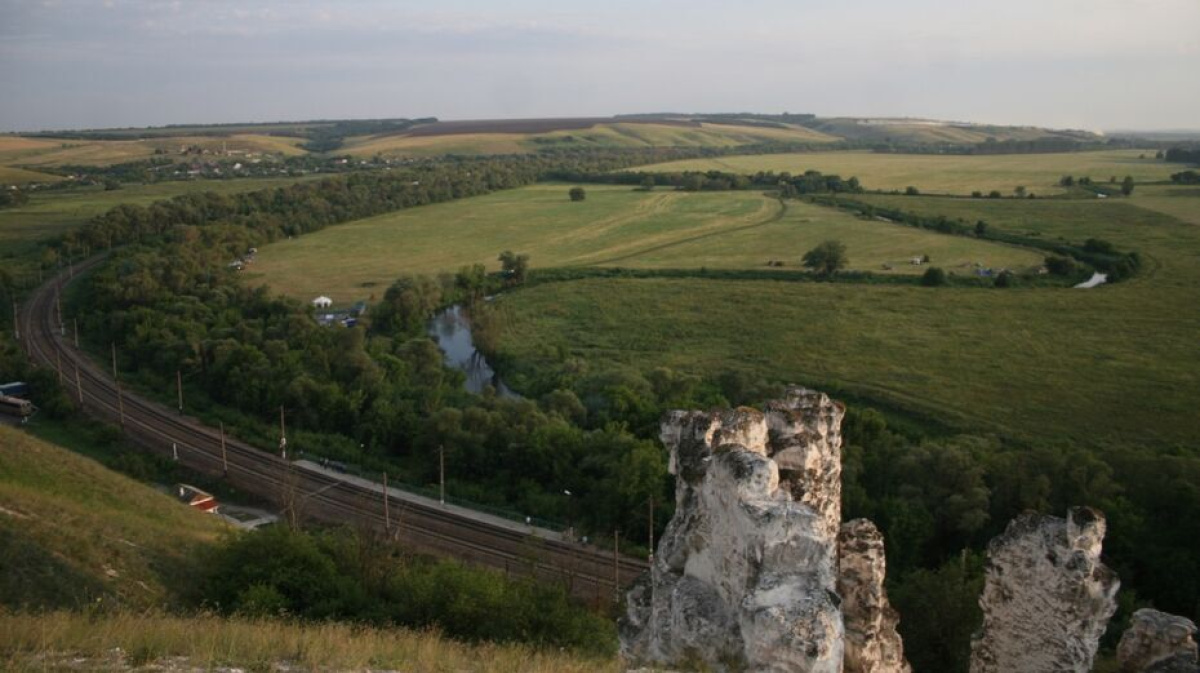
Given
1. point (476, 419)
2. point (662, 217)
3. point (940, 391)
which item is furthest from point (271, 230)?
point (940, 391)

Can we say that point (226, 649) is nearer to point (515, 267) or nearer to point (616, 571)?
point (616, 571)

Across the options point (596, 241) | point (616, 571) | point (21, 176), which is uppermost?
point (21, 176)

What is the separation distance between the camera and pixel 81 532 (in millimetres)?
20203

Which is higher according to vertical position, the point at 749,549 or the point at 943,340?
the point at 749,549

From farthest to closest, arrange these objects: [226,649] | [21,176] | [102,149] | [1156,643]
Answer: [102,149], [21,176], [226,649], [1156,643]

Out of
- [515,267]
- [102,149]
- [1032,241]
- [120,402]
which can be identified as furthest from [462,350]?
[102,149]

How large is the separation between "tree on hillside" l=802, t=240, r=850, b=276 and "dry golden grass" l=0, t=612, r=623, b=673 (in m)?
62.0

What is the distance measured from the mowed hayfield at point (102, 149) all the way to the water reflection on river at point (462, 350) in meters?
98.9

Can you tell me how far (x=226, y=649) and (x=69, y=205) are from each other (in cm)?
10992

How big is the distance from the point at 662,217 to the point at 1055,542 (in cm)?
9524

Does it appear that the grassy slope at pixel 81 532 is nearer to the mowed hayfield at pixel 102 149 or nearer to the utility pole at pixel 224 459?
the utility pole at pixel 224 459

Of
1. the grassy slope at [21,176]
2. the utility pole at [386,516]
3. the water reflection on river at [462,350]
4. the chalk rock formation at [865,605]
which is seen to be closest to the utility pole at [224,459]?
the utility pole at [386,516]

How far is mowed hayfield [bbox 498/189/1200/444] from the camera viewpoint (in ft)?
129

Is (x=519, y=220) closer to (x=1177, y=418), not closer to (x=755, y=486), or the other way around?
(x=1177, y=418)
